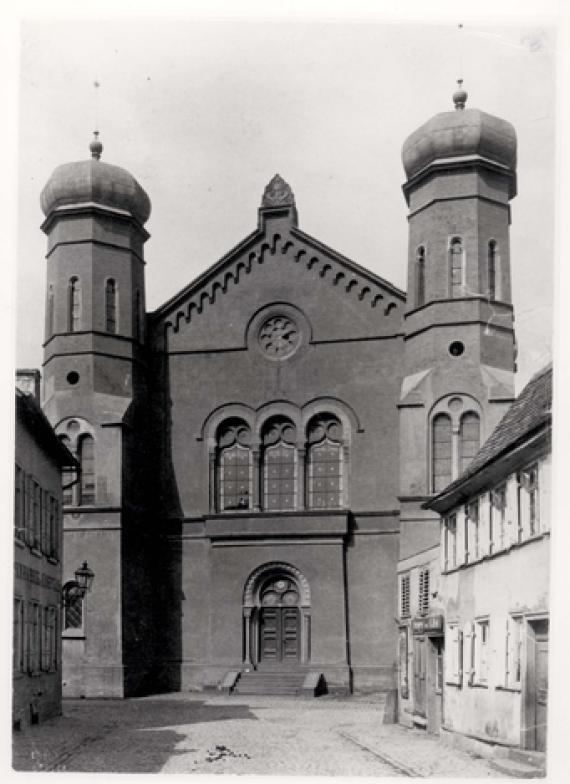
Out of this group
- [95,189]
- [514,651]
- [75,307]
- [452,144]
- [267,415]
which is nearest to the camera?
[514,651]

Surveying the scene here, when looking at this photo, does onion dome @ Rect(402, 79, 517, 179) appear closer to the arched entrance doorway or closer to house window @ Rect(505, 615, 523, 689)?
the arched entrance doorway

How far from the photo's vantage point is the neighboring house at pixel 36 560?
23.5 m

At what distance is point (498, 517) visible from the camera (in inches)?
825

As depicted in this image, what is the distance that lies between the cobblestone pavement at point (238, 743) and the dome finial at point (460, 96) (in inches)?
429

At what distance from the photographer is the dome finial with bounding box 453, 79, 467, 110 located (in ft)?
68.5

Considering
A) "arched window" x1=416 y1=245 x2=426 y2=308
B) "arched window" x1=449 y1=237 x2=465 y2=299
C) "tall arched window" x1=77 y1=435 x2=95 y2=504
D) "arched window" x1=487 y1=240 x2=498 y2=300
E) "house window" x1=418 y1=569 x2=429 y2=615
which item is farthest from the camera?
"tall arched window" x1=77 y1=435 x2=95 y2=504

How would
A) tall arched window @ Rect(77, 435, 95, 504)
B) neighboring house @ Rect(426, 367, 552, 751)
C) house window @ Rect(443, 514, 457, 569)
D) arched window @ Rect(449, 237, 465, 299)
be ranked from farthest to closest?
tall arched window @ Rect(77, 435, 95, 504), arched window @ Rect(449, 237, 465, 299), house window @ Rect(443, 514, 457, 569), neighboring house @ Rect(426, 367, 552, 751)

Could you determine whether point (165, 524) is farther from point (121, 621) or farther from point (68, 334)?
point (68, 334)

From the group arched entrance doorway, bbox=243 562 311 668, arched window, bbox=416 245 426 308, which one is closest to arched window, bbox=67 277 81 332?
arched entrance doorway, bbox=243 562 311 668

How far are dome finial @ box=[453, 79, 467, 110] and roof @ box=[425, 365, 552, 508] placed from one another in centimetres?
495

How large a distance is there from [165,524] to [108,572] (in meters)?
3.09

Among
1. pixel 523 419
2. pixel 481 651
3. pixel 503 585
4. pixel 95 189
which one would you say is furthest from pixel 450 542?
pixel 95 189

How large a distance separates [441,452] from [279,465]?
5538 mm

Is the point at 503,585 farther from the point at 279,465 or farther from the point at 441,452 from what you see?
the point at 279,465
